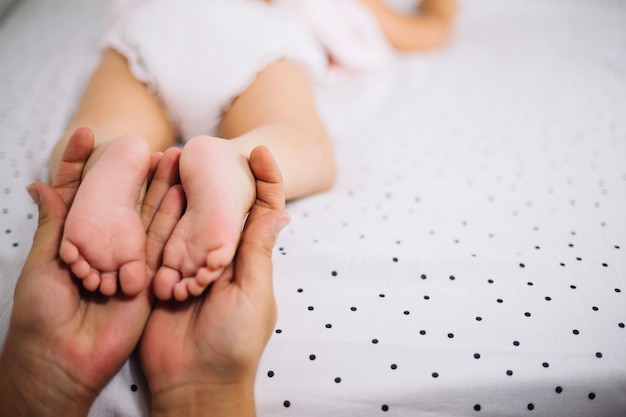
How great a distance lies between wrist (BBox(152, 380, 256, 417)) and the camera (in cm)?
56

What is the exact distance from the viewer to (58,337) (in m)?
0.55

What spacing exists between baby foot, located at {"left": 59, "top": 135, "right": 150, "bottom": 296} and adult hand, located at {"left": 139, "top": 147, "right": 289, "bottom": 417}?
0.06 metres

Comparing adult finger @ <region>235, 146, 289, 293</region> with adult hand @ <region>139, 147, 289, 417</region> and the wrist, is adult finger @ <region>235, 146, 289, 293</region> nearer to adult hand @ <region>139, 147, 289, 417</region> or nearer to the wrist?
adult hand @ <region>139, 147, 289, 417</region>

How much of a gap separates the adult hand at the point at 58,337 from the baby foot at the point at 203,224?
0.05 metres

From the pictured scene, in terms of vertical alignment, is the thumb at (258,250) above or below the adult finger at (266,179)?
below

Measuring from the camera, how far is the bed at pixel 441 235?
24.2 inches

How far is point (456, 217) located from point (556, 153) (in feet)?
0.89

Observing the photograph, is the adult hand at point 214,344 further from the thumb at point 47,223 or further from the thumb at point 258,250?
the thumb at point 47,223

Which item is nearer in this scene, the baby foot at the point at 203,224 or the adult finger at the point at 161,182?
the baby foot at the point at 203,224

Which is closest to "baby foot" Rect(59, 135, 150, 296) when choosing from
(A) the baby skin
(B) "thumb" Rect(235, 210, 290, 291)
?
(A) the baby skin

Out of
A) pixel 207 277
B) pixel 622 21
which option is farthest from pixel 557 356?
pixel 622 21

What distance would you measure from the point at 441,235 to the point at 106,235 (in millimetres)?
453

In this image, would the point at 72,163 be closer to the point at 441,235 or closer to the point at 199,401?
the point at 199,401

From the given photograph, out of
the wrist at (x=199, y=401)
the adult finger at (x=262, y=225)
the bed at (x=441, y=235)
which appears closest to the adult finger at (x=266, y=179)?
the adult finger at (x=262, y=225)
